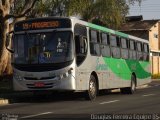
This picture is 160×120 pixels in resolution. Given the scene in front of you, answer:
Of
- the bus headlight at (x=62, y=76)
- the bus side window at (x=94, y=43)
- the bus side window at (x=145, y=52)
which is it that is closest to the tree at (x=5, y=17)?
the bus side window at (x=145, y=52)

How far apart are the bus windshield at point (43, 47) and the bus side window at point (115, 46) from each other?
5.21 m

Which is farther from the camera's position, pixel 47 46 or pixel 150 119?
pixel 47 46

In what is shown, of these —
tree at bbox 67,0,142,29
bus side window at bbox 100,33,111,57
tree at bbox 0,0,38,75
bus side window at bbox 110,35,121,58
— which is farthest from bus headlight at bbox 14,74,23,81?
tree at bbox 67,0,142,29

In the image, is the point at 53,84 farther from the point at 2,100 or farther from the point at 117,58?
the point at 117,58

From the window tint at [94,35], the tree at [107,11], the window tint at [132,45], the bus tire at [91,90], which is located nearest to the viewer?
the bus tire at [91,90]

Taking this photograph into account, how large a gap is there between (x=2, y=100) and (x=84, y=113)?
6.11 m

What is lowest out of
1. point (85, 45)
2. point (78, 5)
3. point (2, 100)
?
point (2, 100)

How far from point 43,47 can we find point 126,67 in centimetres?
789

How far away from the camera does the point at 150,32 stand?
222ft

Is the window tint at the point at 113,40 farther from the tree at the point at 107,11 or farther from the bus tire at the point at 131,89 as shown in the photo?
the tree at the point at 107,11

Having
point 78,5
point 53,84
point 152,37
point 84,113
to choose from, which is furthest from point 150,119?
point 152,37

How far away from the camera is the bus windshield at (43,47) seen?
68.4ft

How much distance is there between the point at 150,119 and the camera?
48.3ft

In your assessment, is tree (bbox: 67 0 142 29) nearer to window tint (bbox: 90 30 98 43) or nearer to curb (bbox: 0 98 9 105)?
window tint (bbox: 90 30 98 43)
